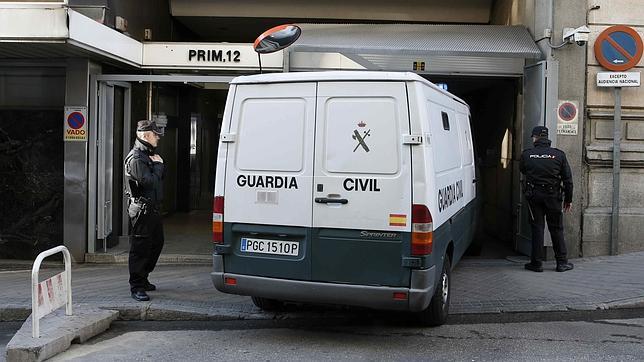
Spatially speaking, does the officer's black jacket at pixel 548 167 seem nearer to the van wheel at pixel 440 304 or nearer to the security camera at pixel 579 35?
the security camera at pixel 579 35

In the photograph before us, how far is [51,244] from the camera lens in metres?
8.96

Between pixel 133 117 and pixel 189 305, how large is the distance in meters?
4.62

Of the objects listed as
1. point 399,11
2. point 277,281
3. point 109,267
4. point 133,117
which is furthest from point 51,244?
point 399,11

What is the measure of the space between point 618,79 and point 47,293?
25.3 feet

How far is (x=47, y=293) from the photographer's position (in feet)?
17.6

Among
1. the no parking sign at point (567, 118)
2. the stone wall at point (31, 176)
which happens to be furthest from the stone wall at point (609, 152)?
the stone wall at point (31, 176)

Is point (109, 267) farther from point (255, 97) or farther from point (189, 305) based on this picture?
point (255, 97)

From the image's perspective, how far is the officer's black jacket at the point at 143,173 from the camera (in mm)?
6266

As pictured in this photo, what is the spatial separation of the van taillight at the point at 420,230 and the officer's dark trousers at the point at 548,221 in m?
3.63

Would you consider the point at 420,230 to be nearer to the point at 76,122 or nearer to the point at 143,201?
the point at 143,201

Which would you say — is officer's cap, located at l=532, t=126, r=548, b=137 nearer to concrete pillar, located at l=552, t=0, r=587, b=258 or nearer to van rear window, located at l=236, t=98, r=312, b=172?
concrete pillar, located at l=552, t=0, r=587, b=258

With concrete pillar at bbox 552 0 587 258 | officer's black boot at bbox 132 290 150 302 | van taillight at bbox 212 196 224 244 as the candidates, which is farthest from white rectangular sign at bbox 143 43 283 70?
van taillight at bbox 212 196 224 244

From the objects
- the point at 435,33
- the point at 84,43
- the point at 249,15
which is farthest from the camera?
the point at 249,15

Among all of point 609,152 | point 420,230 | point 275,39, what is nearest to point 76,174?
point 275,39
